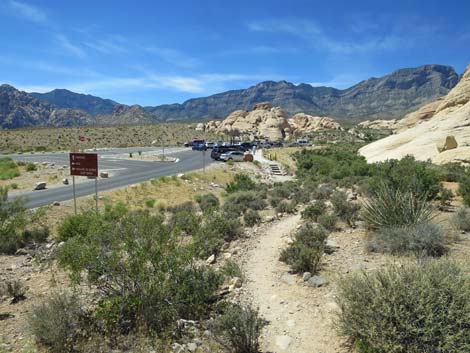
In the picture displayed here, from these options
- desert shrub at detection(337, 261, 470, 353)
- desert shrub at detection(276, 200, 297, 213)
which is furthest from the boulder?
desert shrub at detection(337, 261, 470, 353)

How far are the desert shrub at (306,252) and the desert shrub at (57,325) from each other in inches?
187

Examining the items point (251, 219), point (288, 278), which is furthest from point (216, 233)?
point (288, 278)

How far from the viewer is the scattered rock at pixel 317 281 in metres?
7.19

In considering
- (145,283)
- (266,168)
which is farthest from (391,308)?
(266,168)

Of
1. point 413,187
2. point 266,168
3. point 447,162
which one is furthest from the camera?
point 266,168

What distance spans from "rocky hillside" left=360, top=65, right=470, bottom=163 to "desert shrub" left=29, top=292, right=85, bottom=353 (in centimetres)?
2492

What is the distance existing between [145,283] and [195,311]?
1163mm

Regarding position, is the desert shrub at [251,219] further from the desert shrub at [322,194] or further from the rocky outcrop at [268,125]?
the rocky outcrop at [268,125]

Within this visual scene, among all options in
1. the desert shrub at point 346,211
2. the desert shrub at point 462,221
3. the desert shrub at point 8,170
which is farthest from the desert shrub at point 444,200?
the desert shrub at point 8,170

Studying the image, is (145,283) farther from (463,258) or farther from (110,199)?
(110,199)

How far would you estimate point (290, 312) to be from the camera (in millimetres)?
6277

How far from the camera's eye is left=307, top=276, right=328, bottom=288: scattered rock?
23.6ft

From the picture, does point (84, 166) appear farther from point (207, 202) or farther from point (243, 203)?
Answer: point (243, 203)

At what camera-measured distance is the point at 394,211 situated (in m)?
9.78
